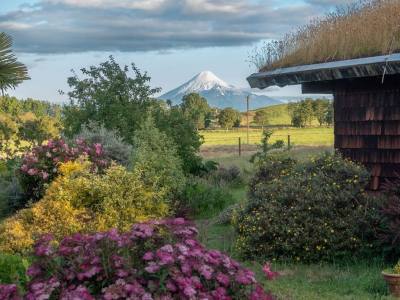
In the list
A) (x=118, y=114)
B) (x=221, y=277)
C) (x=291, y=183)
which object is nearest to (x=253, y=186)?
(x=291, y=183)

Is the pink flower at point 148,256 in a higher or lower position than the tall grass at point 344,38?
lower

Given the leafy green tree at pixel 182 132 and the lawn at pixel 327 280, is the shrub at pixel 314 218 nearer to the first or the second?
the lawn at pixel 327 280

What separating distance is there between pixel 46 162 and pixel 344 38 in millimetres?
6345

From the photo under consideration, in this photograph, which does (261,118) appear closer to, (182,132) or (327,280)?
(182,132)

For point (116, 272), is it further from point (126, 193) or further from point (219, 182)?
point (219, 182)

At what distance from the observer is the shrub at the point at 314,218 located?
920 cm

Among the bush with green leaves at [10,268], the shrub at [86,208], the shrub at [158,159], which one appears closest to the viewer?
the bush with green leaves at [10,268]

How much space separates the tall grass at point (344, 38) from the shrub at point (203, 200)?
410 cm

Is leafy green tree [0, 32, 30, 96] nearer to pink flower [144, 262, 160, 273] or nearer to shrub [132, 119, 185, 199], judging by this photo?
shrub [132, 119, 185, 199]

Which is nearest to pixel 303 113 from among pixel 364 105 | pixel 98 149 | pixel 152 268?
pixel 98 149

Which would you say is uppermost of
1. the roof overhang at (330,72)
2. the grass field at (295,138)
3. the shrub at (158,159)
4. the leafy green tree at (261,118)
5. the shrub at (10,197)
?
the roof overhang at (330,72)

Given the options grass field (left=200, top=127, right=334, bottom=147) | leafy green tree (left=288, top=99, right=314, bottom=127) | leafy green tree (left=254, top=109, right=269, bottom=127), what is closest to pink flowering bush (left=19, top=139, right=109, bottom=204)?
grass field (left=200, top=127, right=334, bottom=147)

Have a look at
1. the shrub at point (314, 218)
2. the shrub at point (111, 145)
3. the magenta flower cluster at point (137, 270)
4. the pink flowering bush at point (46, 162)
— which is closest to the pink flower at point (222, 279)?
the magenta flower cluster at point (137, 270)

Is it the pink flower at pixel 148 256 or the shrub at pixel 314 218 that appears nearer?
the pink flower at pixel 148 256
